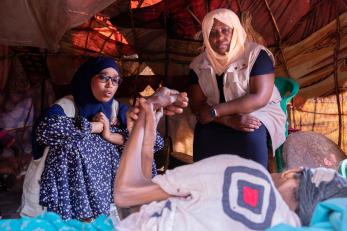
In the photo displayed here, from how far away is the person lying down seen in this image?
1.32 metres

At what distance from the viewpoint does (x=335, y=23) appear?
4.12 m

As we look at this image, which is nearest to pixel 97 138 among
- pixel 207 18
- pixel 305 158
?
pixel 207 18

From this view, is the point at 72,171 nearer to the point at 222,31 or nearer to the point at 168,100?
the point at 222,31

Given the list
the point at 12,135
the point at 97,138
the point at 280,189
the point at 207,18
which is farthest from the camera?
the point at 12,135

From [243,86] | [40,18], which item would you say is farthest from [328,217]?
[40,18]

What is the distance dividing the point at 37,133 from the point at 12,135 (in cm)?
176

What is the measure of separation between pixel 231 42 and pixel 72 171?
48.5 inches

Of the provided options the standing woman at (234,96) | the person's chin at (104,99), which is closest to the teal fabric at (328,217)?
the standing woman at (234,96)

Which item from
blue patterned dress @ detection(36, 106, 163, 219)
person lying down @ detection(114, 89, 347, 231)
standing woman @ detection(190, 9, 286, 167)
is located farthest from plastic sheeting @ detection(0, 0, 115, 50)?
person lying down @ detection(114, 89, 347, 231)

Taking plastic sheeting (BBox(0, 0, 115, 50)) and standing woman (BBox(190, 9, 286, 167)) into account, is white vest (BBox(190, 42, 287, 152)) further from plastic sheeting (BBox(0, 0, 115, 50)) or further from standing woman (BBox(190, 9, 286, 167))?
plastic sheeting (BBox(0, 0, 115, 50))

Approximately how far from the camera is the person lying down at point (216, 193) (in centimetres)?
132

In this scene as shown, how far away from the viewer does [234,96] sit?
8.71 ft

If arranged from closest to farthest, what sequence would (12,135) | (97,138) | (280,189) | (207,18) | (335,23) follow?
(280,189) → (207,18) → (97,138) → (335,23) → (12,135)

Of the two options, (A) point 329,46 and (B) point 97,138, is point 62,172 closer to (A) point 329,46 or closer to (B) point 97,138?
(B) point 97,138
